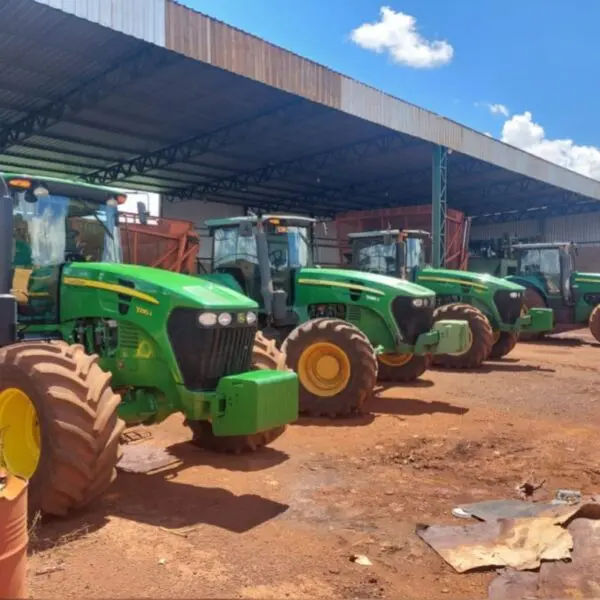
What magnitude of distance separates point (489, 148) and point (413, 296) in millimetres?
14062

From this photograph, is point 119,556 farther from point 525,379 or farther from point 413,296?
point 525,379

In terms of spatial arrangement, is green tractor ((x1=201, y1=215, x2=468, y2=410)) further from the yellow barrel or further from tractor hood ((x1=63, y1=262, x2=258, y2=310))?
the yellow barrel

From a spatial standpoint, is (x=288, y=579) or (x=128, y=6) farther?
(x=128, y=6)

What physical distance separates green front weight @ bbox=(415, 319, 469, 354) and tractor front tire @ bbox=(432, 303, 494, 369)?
2.81 metres

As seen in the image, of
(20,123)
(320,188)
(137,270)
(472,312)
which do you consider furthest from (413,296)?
(320,188)

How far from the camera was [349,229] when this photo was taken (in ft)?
70.3

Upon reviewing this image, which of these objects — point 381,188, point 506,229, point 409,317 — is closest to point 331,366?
point 409,317

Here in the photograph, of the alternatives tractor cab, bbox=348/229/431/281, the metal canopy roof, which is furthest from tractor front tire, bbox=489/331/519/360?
the metal canopy roof

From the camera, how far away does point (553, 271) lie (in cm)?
1738

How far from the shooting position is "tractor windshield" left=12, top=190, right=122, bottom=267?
5.65 m

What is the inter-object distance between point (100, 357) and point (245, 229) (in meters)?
3.71

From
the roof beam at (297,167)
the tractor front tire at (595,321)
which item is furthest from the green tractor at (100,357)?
the roof beam at (297,167)

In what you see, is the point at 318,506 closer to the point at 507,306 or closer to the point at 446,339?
the point at 446,339

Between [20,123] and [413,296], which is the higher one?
[20,123]
